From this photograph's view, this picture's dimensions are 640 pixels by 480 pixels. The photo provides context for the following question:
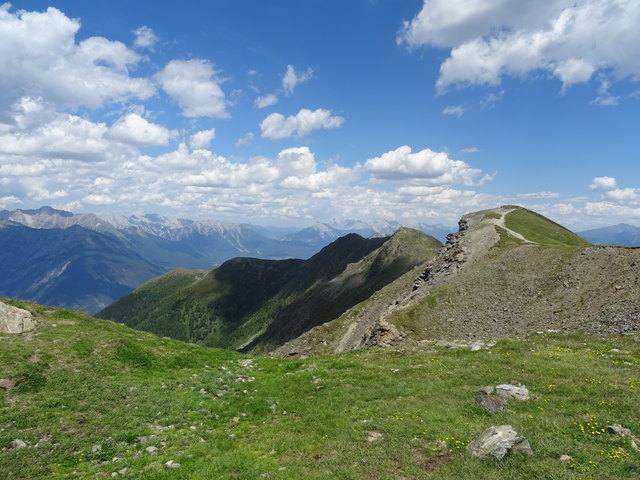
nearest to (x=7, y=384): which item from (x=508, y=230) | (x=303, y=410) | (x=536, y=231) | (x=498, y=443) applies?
(x=303, y=410)

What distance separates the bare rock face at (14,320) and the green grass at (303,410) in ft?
4.21

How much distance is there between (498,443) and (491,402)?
530 cm

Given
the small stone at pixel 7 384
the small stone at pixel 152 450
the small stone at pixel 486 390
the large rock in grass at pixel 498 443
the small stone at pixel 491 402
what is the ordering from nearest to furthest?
the large rock in grass at pixel 498 443 → the small stone at pixel 152 450 → the small stone at pixel 491 402 → the small stone at pixel 486 390 → the small stone at pixel 7 384

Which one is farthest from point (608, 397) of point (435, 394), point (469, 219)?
point (469, 219)

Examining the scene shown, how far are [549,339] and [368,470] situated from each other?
30204mm

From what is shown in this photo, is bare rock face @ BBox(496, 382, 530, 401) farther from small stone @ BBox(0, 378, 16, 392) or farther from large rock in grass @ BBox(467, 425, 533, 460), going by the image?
small stone @ BBox(0, 378, 16, 392)

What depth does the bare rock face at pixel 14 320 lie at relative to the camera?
30672mm

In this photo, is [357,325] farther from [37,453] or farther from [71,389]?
[37,453]

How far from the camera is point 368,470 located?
14.2 m

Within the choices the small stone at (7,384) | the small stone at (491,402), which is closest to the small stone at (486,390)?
the small stone at (491,402)

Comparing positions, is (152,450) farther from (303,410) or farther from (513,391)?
(513,391)

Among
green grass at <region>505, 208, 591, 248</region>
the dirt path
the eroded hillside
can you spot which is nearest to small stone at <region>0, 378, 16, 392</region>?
the eroded hillside

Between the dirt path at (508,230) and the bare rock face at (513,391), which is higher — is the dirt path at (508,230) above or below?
above

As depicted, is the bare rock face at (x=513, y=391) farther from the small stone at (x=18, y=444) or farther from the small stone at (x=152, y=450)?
the small stone at (x=18, y=444)
